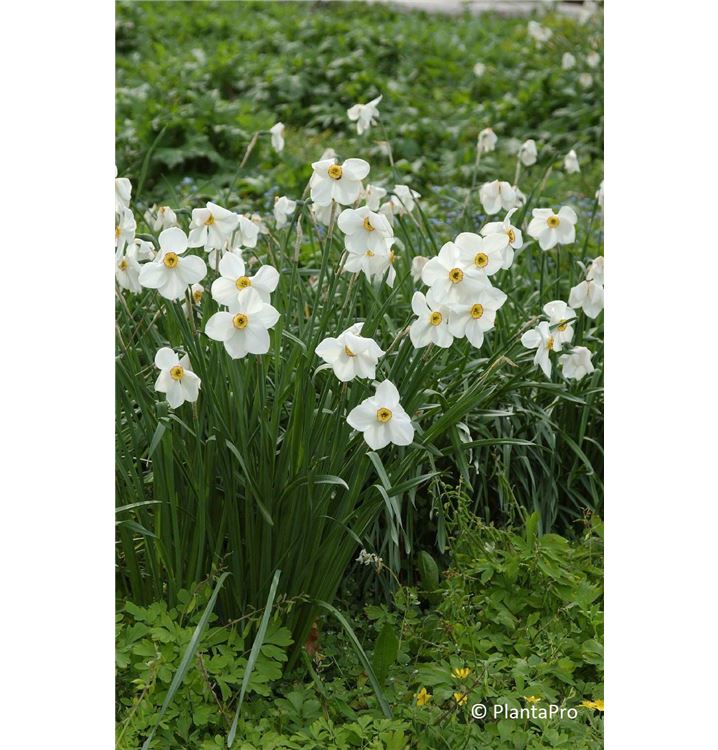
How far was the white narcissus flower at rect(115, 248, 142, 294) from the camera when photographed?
197cm

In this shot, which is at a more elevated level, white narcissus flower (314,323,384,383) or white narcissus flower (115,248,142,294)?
white narcissus flower (115,248,142,294)

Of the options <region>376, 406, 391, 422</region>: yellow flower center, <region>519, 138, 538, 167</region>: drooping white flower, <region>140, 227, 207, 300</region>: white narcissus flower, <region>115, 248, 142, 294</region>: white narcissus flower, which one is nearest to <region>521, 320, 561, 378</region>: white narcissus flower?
<region>376, 406, 391, 422</region>: yellow flower center

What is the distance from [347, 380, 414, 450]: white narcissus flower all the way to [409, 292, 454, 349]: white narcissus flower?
20 centimetres

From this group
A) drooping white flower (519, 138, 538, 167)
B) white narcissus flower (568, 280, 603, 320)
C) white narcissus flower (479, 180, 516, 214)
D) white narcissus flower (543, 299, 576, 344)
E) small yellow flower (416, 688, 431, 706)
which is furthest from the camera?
drooping white flower (519, 138, 538, 167)

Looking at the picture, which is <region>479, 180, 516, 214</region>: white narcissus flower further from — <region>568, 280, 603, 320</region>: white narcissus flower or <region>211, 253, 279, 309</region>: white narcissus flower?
<region>211, 253, 279, 309</region>: white narcissus flower

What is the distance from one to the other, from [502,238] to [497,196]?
764 mm

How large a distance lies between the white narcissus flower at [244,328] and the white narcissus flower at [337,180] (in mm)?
318

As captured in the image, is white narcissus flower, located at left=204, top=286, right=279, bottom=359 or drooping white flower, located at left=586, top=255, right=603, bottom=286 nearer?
white narcissus flower, located at left=204, top=286, right=279, bottom=359

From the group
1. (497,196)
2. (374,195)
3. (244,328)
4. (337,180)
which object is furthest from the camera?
(497,196)

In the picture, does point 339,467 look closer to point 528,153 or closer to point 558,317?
point 558,317

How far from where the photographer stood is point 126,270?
6.51 feet

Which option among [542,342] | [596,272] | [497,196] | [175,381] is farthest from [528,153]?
[175,381]
